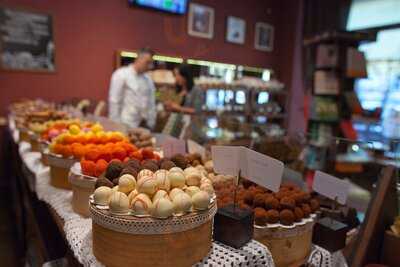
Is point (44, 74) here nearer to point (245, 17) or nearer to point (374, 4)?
point (245, 17)

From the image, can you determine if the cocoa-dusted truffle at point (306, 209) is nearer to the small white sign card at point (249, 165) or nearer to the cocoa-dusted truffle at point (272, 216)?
the cocoa-dusted truffle at point (272, 216)

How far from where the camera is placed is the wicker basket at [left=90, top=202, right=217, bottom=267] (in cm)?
86

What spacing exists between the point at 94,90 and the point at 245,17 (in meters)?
2.95

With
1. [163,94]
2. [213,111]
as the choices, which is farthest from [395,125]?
[163,94]

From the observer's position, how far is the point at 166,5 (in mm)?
4816

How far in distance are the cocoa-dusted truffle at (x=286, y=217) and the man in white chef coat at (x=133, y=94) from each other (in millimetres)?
2430

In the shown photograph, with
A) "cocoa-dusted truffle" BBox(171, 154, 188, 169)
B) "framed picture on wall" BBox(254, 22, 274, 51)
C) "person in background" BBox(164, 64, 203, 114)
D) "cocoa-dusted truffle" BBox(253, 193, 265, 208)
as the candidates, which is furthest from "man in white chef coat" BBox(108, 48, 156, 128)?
"framed picture on wall" BBox(254, 22, 274, 51)

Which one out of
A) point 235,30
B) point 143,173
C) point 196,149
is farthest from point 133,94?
point 235,30

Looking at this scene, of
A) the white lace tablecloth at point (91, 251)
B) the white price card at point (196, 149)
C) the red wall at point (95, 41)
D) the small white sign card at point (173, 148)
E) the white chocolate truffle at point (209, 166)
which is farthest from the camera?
the red wall at point (95, 41)

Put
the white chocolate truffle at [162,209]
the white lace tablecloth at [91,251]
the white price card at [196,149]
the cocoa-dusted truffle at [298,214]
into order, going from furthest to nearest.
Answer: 1. the white price card at [196,149]
2. the cocoa-dusted truffle at [298,214]
3. the white lace tablecloth at [91,251]
4. the white chocolate truffle at [162,209]

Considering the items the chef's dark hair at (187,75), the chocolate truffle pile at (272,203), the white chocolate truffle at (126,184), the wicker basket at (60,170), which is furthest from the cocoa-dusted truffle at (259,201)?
the chef's dark hair at (187,75)

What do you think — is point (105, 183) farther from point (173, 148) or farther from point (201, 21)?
point (201, 21)

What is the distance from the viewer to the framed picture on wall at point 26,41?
12.3ft

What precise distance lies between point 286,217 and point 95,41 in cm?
393
